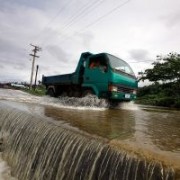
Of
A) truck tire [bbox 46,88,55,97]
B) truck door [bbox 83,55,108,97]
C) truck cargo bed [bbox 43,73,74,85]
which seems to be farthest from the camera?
truck tire [bbox 46,88,55,97]

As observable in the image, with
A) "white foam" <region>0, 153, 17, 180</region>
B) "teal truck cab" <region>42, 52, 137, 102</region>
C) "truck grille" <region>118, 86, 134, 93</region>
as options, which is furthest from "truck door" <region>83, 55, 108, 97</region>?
"white foam" <region>0, 153, 17, 180</region>

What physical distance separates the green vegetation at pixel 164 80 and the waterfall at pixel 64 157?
56.0 ft

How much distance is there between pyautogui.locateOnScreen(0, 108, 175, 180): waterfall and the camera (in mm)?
2679

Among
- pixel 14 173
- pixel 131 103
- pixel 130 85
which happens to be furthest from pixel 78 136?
pixel 131 103

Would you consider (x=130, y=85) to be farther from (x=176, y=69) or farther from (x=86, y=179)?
(x=176, y=69)

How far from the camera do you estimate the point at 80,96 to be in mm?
10945

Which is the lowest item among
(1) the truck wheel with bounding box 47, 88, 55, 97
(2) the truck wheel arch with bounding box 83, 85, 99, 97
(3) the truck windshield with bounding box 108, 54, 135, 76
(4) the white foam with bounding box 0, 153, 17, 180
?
(4) the white foam with bounding box 0, 153, 17, 180

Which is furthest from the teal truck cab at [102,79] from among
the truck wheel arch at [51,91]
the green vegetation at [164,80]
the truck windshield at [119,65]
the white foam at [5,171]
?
the green vegetation at [164,80]

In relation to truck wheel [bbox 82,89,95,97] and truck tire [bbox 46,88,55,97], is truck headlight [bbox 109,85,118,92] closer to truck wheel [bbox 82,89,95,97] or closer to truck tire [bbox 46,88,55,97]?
truck wheel [bbox 82,89,95,97]

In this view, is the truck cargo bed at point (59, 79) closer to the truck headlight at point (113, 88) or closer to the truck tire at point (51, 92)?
the truck tire at point (51, 92)

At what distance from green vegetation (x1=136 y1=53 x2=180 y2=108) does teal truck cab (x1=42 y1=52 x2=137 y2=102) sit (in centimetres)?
1155

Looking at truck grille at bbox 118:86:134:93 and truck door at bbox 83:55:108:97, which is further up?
truck door at bbox 83:55:108:97

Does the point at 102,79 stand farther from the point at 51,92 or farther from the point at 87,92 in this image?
the point at 51,92

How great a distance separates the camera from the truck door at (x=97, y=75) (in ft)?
31.0
